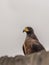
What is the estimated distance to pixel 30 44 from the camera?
1444 millimetres

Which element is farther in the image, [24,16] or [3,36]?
[3,36]

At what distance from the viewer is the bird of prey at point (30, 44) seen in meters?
1.43

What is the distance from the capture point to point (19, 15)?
1518 millimetres

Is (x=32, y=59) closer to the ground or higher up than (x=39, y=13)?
closer to the ground

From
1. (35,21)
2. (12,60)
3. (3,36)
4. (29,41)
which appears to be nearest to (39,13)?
(35,21)

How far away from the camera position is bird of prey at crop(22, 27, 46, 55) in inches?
56.3

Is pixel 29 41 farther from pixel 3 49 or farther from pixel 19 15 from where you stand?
pixel 3 49

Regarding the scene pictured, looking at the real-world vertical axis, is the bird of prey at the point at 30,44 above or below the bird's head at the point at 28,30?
below

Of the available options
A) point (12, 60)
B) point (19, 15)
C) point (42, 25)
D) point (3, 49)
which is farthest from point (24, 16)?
point (12, 60)

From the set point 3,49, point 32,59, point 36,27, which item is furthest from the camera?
point 3,49

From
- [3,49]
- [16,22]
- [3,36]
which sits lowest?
[3,49]

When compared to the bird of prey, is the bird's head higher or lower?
higher

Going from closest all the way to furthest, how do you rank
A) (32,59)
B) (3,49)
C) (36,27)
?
(32,59) < (36,27) < (3,49)

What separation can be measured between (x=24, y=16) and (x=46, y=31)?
19cm
